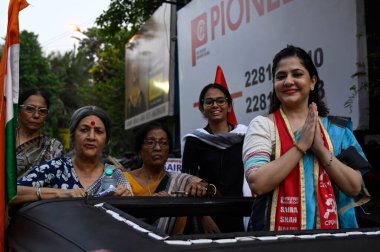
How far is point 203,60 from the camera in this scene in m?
6.72

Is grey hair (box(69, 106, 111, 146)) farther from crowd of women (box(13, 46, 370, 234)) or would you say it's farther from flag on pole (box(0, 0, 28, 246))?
flag on pole (box(0, 0, 28, 246))

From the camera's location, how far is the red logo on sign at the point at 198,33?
666 centimetres

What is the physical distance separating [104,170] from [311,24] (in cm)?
246

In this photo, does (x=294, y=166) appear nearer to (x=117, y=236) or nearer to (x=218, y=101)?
(x=117, y=236)

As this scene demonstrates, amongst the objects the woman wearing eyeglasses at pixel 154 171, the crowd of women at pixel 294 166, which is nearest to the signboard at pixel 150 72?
the woman wearing eyeglasses at pixel 154 171

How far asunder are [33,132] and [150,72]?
7.17m

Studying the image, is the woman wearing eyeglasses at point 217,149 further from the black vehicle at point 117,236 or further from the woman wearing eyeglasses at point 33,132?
the black vehicle at point 117,236

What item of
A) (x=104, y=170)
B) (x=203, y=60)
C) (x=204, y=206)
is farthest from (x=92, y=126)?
(x=203, y=60)

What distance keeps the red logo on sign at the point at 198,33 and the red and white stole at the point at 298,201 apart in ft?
16.7

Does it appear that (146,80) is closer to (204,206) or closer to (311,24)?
(311,24)

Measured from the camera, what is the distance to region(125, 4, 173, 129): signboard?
30.7 feet

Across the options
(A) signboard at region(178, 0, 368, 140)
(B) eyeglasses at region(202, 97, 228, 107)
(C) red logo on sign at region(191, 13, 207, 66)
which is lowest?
(B) eyeglasses at region(202, 97, 228, 107)

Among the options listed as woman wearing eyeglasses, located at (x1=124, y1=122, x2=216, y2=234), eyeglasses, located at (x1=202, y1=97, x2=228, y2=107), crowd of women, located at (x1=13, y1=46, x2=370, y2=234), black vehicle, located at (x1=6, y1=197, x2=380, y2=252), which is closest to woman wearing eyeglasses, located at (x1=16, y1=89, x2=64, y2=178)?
woman wearing eyeglasses, located at (x1=124, y1=122, x2=216, y2=234)

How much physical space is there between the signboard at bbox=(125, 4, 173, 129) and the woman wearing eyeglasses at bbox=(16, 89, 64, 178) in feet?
18.1
